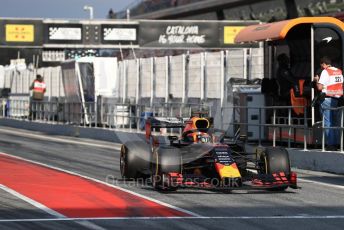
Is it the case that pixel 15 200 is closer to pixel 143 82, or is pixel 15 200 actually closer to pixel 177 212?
pixel 177 212

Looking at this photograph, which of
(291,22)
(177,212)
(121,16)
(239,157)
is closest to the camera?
(177,212)

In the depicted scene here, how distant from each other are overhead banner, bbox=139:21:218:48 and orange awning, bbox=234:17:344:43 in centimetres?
2409

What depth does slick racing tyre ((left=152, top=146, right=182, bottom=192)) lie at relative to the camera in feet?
37.0

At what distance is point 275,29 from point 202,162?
6170 mm

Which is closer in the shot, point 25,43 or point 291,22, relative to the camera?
point 291,22

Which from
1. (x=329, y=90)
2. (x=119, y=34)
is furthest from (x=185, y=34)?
(x=329, y=90)

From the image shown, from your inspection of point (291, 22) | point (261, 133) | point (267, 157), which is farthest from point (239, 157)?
point (261, 133)

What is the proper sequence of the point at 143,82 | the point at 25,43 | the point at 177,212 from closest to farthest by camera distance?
the point at 177,212, the point at 143,82, the point at 25,43

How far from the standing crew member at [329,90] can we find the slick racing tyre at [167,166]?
5.29 m

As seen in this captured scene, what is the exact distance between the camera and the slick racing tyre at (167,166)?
11.3 meters

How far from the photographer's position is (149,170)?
41.3ft

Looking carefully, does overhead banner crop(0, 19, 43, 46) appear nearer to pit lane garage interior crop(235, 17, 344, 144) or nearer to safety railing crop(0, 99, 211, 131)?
safety railing crop(0, 99, 211, 131)

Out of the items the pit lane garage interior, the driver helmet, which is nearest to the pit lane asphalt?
the driver helmet

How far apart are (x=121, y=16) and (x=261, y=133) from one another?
54.1 metres
